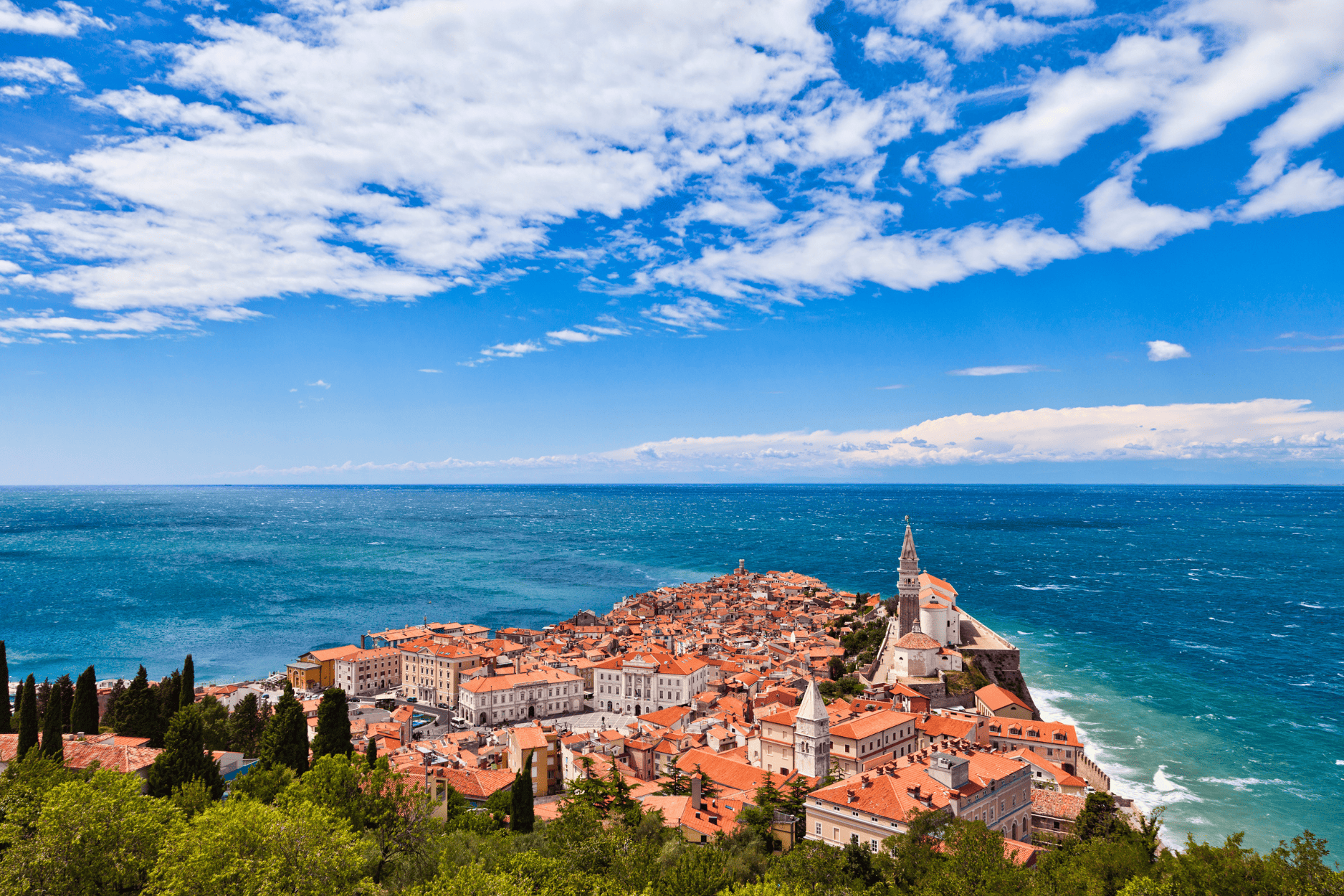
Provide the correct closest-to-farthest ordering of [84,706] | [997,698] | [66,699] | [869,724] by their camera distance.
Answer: [84,706]
[66,699]
[869,724]
[997,698]

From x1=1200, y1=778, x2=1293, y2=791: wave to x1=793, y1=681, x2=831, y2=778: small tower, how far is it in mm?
22305

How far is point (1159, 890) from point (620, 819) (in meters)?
20.0

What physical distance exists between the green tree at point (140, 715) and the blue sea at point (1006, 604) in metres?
34.6

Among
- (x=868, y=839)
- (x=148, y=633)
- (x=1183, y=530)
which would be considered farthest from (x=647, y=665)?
(x=1183, y=530)

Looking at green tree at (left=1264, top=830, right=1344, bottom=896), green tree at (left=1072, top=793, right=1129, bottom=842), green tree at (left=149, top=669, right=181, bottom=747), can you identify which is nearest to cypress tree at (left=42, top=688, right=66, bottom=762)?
green tree at (left=149, top=669, right=181, bottom=747)

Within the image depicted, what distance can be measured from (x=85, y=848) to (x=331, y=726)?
1776 centimetres

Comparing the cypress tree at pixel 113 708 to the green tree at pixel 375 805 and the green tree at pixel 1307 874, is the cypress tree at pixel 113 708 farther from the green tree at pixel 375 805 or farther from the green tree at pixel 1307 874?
the green tree at pixel 1307 874

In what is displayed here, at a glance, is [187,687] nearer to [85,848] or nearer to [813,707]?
[85,848]

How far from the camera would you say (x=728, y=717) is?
54500 mm

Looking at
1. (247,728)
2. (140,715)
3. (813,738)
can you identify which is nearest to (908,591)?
(813,738)

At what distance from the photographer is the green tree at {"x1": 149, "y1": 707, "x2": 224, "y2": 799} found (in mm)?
29078

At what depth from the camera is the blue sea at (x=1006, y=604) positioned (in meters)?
47.6

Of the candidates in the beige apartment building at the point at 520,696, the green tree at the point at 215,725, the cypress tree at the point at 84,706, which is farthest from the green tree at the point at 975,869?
the beige apartment building at the point at 520,696

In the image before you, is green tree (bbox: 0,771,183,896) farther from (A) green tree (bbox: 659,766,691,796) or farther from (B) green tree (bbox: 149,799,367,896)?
(A) green tree (bbox: 659,766,691,796)
